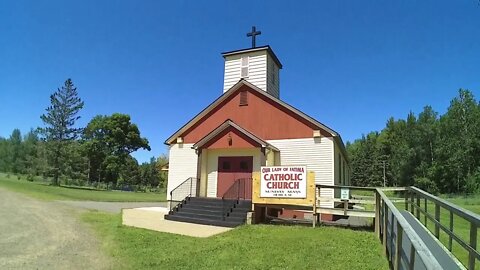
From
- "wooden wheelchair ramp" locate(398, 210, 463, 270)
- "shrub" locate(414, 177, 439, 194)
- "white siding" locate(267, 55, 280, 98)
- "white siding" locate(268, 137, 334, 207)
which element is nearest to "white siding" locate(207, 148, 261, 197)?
"white siding" locate(268, 137, 334, 207)

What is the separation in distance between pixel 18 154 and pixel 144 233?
4209 inches

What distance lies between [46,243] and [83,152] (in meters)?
53.9

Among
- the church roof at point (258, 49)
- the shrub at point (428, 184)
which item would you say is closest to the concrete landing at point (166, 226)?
the church roof at point (258, 49)

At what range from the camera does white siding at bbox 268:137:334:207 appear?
1619cm

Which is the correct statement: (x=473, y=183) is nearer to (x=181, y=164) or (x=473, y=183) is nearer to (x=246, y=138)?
(x=246, y=138)

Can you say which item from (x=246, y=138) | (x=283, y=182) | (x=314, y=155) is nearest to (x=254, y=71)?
(x=246, y=138)

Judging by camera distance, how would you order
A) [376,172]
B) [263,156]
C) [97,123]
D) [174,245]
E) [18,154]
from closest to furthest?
[174,245], [263,156], [97,123], [376,172], [18,154]

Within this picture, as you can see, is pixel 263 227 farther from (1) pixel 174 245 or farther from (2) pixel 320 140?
(2) pixel 320 140

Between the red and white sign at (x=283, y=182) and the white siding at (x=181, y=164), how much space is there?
6282 millimetres

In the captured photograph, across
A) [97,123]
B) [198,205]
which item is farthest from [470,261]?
[97,123]

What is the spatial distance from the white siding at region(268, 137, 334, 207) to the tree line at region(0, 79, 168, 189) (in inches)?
1519

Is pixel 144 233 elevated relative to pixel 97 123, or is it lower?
lower

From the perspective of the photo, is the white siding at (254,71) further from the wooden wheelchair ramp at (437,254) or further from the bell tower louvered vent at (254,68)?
the wooden wheelchair ramp at (437,254)

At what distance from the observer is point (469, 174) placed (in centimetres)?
5638
